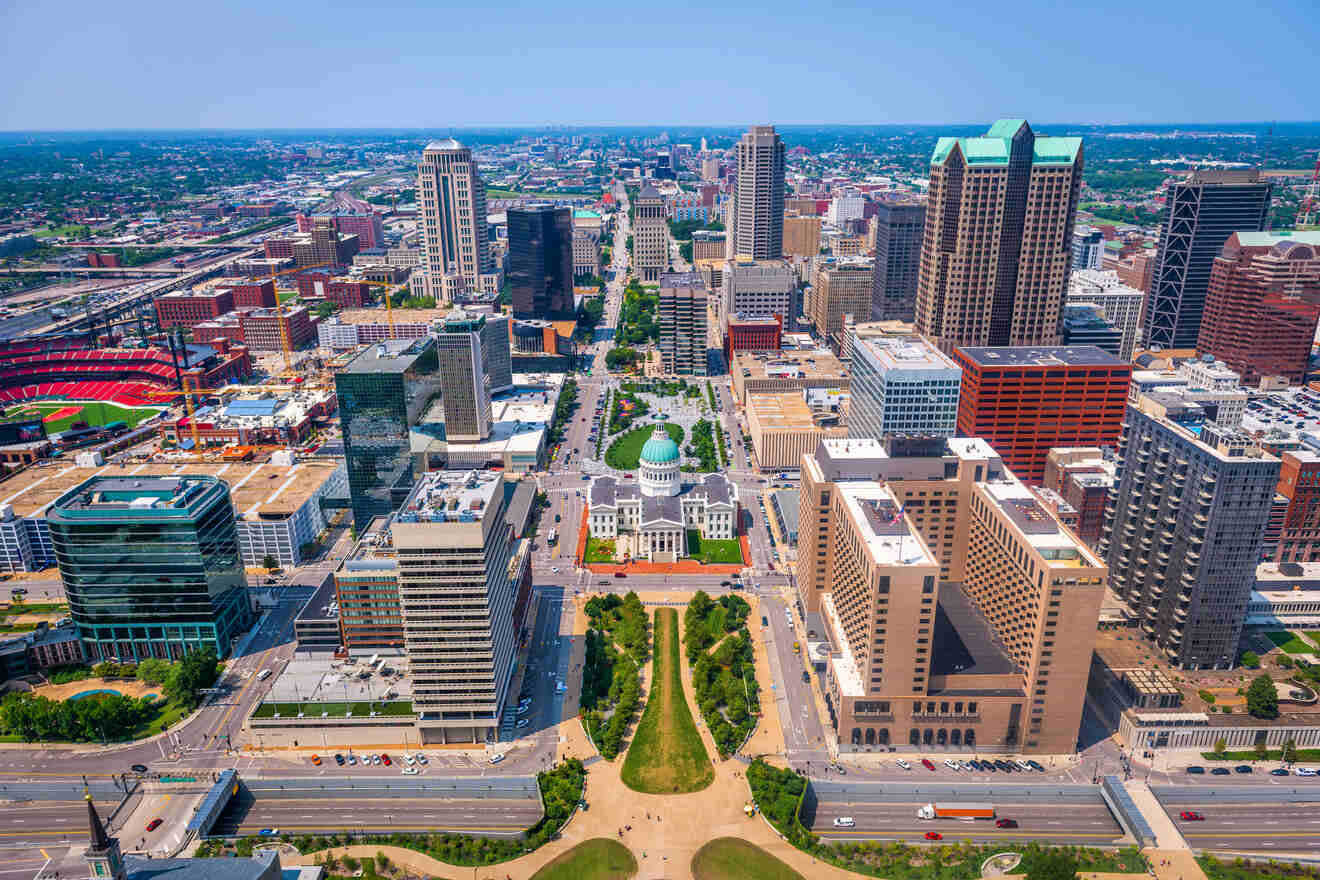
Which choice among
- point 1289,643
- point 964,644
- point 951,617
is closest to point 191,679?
point 964,644

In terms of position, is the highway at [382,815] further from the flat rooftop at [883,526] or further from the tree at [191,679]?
the flat rooftop at [883,526]

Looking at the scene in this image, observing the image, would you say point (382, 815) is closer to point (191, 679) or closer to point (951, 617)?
point (191, 679)

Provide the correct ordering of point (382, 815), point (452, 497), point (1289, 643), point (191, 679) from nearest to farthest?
point (382, 815)
point (452, 497)
point (191, 679)
point (1289, 643)

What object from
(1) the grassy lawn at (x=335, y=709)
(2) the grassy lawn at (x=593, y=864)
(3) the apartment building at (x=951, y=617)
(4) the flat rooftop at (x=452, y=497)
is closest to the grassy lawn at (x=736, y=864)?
(2) the grassy lawn at (x=593, y=864)

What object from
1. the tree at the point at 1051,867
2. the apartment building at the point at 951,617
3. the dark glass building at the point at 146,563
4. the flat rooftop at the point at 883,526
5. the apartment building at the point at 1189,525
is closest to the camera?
the tree at the point at 1051,867

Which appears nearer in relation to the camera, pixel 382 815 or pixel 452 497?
pixel 382 815

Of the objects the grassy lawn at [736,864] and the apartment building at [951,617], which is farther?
the apartment building at [951,617]

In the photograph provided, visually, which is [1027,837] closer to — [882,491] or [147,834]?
[882,491]

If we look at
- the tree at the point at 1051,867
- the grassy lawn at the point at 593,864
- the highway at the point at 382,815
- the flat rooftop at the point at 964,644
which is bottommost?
the highway at the point at 382,815
